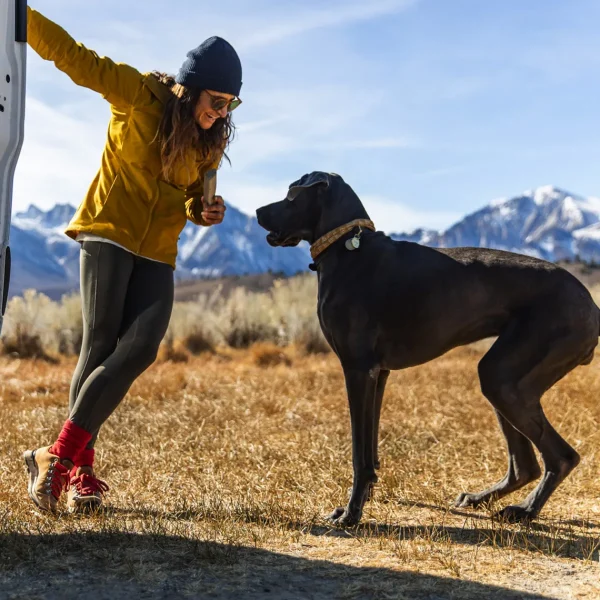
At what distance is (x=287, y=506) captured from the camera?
4.04 m

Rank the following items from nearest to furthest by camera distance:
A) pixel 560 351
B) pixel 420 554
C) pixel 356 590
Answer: pixel 356 590
pixel 420 554
pixel 560 351

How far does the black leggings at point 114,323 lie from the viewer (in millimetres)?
3795

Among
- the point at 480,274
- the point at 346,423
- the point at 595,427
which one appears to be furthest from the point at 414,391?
the point at 480,274

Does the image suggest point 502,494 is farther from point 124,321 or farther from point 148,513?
point 124,321

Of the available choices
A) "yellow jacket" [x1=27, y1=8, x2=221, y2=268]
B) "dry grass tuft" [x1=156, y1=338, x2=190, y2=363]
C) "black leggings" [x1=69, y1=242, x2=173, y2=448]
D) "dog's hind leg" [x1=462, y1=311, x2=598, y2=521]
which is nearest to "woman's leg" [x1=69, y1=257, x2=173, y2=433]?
"black leggings" [x1=69, y1=242, x2=173, y2=448]

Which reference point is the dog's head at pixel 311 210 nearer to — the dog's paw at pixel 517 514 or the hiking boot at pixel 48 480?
the hiking boot at pixel 48 480

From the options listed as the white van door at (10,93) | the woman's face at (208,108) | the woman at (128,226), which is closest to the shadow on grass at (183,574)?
the woman at (128,226)

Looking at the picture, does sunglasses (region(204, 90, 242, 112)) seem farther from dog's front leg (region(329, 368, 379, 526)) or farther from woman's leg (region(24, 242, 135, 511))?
dog's front leg (region(329, 368, 379, 526))

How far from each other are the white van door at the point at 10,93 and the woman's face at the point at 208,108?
100 cm

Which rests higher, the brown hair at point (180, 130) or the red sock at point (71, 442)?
the brown hair at point (180, 130)

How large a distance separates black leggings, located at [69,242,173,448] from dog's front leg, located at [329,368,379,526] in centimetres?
102

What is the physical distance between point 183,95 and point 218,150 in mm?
346

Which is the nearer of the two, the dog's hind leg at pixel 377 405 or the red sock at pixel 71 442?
the red sock at pixel 71 442

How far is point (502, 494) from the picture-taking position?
4238 mm
